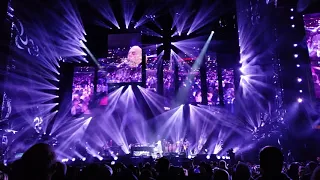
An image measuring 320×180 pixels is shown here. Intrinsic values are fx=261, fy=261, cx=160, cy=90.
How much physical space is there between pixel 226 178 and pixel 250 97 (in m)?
14.0

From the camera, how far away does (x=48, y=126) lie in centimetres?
1644

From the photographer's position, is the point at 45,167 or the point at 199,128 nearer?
the point at 45,167

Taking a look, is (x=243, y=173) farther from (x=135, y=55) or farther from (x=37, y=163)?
Result: (x=135, y=55)

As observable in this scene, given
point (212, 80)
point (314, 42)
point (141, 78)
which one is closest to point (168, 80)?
point (141, 78)

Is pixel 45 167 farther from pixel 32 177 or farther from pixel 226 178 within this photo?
pixel 226 178

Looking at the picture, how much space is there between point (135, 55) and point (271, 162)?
15.9 metres

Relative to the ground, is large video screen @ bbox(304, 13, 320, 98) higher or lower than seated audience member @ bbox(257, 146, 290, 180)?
higher

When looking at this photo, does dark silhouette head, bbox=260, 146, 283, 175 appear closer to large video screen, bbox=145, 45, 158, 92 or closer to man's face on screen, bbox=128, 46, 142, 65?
man's face on screen, bbox=128, 46, 142, 65

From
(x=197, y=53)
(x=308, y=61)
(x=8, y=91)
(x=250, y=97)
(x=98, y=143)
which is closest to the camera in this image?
(x=308, y=61)

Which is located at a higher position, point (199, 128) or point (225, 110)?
point (225, 110)

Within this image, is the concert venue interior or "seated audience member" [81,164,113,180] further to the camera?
the concert venue interior

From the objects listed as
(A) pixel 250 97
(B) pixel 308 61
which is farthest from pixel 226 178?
(A) pixel 250 97

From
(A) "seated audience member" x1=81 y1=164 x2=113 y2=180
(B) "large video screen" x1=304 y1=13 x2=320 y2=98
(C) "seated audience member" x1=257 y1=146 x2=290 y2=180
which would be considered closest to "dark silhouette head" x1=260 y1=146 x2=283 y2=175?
(C) "seated audience member" x1=257 y1=146 x2=290 y2=180

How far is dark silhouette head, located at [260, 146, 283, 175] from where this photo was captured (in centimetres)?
205
